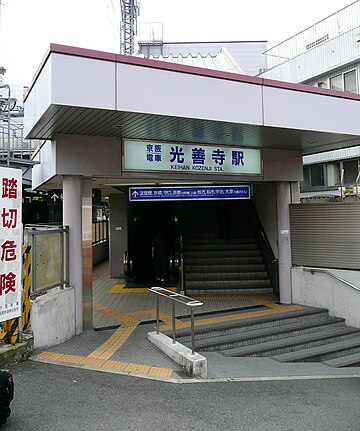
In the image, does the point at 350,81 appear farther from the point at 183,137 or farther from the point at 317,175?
the point at 183,137

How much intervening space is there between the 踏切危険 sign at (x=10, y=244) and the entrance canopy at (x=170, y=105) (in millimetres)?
1135

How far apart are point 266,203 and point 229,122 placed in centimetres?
499

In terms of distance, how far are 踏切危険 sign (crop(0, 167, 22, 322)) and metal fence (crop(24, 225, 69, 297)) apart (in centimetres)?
56

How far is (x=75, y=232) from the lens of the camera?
22.4ft

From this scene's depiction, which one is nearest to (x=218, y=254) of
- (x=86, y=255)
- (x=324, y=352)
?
(x=324, y=352)

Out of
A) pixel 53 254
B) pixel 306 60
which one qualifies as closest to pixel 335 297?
pixel 53 254

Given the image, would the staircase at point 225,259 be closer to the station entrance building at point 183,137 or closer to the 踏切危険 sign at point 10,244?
the station entrance building at point 183,137

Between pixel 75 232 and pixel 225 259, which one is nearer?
pixel 75 232

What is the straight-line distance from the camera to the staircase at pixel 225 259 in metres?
10.0

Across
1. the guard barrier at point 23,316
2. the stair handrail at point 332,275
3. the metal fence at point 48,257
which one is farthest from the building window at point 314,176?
the guard barrier at point 23,316

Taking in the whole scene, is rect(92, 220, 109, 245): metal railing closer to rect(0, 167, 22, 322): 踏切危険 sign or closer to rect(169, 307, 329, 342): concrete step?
rect(169, 307, 329, 342): concrete step

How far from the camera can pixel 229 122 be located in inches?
243

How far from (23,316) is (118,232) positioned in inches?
279

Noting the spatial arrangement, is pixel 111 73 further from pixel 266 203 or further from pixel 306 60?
pixel 306 60
